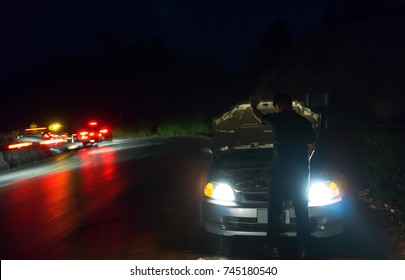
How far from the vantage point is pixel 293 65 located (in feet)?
140

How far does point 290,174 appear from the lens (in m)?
5.96

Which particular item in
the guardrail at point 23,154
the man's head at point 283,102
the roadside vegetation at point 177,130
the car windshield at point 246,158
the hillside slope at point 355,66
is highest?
the hillside slope at point 355,66

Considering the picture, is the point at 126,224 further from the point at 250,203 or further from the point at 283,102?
the point at 283,102

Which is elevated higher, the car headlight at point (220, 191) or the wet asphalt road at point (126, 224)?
the car headlight at point (220, 191)

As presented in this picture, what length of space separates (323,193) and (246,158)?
5.13 ft

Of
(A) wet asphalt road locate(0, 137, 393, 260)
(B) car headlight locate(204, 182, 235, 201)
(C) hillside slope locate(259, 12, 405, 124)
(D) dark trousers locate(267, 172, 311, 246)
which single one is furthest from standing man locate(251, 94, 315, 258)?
(C) hillside slope locate(259, 12, 405, 124)

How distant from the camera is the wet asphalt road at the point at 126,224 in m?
6.72

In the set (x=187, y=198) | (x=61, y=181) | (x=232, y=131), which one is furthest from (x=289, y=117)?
(x=61, y=181)

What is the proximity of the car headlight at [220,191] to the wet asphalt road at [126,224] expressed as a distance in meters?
0.73

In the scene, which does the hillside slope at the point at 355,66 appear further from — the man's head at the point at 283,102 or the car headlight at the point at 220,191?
the man's head at the point at 283,102

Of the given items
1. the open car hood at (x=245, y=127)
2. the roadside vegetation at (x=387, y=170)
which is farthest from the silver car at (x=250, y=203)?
the open car hood at (x=245, y=127)

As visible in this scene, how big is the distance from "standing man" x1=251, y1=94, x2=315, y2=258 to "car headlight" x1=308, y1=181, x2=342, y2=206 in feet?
1.51

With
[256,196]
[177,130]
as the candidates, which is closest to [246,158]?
[256,196]

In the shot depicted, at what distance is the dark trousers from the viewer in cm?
596
